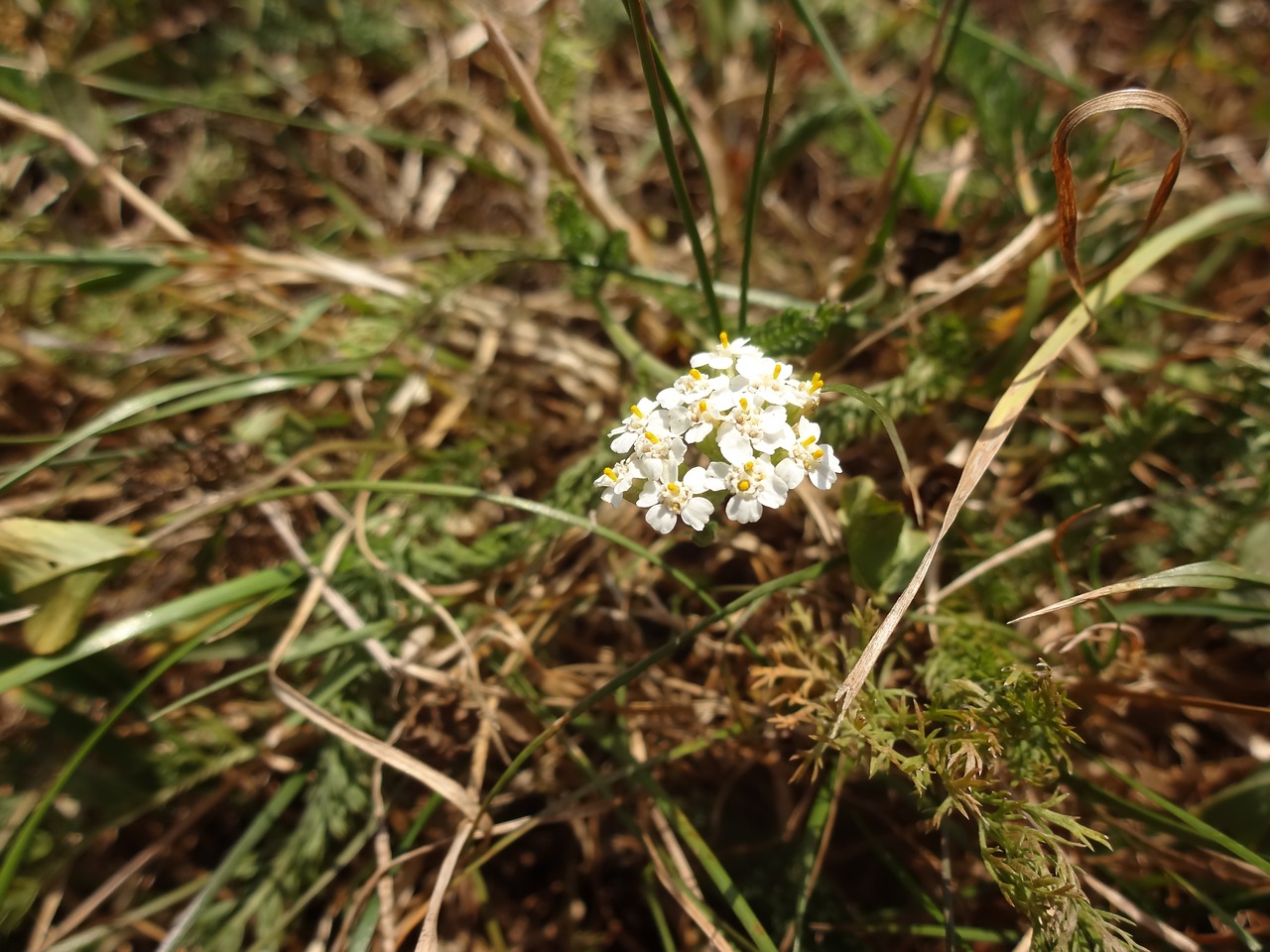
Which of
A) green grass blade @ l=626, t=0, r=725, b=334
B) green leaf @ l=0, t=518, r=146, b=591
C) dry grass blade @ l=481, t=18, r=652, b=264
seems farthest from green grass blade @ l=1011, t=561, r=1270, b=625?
green leaf @ l=0, t=518, r=146, b=591

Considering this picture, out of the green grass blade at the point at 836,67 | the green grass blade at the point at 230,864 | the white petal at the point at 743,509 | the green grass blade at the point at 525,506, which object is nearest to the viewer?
the white petal at the point at 743,509

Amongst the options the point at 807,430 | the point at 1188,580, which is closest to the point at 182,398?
the point at 807,430

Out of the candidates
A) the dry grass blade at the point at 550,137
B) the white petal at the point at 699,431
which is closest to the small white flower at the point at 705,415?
the white petal at the point at 699,431

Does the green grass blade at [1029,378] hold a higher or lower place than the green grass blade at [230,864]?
higher

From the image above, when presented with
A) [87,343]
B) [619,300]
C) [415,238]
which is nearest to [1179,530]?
[619,300]

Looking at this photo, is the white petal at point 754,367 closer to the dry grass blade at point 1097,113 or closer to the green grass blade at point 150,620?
the dry grass blade at point 1097,113

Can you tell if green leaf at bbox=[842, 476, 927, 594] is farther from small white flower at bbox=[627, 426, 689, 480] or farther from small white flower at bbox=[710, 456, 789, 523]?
small white flower at bbox=[627, 426, 689, 480]

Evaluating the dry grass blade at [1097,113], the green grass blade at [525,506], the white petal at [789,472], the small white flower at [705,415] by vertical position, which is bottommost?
the green grass blade at [525,506]

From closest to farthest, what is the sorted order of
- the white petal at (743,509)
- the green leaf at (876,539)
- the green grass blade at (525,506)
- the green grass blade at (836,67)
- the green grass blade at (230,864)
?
the white petal at (743,509) → the green leaf at (876,539) → the green grass blade at (525,506) → the green grass blade at (230,864) → the green grass blade at (836,67)

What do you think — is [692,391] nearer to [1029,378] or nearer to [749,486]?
[749,486]
